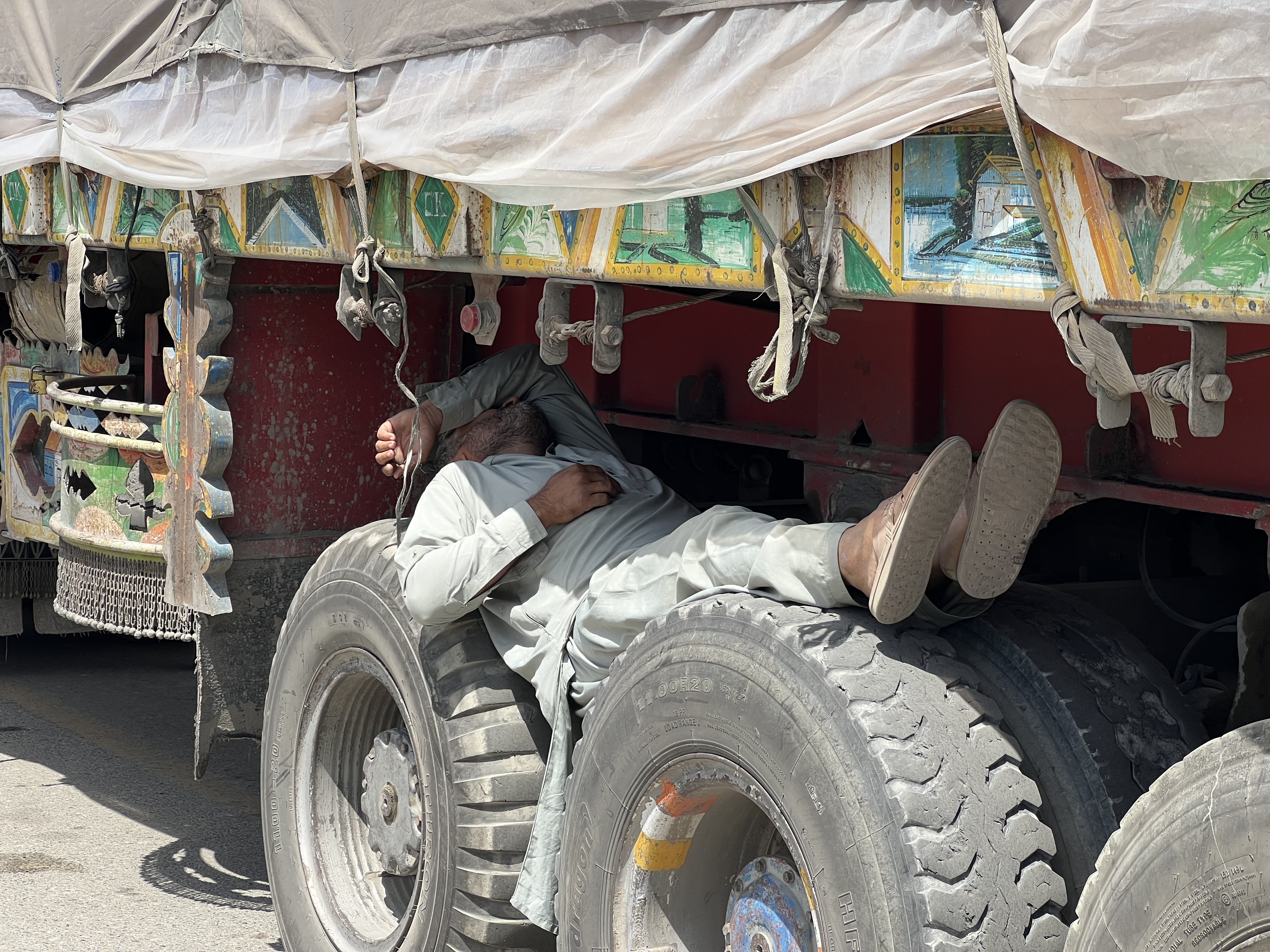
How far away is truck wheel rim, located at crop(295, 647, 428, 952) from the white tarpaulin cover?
1318 millimetres

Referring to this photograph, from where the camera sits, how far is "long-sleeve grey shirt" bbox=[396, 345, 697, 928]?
322 cm

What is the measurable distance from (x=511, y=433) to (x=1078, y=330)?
2.28 metres

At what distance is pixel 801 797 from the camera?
2.45 m

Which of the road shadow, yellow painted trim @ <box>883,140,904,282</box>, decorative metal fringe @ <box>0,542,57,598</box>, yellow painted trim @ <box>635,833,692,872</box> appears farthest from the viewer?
decorative metal fringe @ <box>0,542,57,598</box>

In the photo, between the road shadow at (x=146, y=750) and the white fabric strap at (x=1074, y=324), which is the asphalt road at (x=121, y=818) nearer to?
the road shadow at (x=146, y=750)

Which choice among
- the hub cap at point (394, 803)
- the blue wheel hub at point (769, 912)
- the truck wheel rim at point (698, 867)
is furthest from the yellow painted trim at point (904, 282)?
the hub cap at point (394, 803)

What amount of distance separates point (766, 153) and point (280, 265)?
242 centimetres

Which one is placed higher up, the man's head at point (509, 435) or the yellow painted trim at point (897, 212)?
the yellow painted trim at point (897, 212)

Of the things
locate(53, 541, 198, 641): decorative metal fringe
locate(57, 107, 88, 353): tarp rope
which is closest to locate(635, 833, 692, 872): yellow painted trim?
locate(53, 541, 198, 641): decorative metal fringe

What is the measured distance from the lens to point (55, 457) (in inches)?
220

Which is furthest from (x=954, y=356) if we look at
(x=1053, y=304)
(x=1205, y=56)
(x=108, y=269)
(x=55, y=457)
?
(x=55, y=457)

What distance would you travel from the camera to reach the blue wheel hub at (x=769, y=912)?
264cm

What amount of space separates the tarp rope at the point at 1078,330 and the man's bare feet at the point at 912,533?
1.29 feet

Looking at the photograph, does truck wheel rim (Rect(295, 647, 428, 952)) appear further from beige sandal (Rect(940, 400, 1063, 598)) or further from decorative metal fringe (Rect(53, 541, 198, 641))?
beige sandal (Rect(940, 400, 1063, 598))
